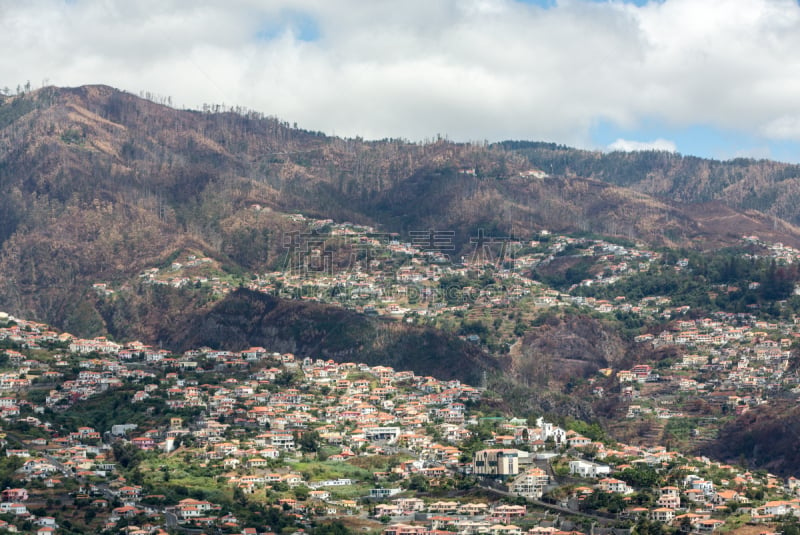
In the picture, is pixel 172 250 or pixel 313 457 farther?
pixel 172 250

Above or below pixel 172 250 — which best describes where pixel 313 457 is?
below

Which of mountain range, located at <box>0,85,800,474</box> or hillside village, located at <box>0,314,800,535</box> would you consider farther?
mountain range, located at <box>0,85,800,474</box>

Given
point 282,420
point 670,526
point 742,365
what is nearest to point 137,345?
point 282,420

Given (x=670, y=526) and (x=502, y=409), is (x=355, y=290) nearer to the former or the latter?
(x=502, y=409)

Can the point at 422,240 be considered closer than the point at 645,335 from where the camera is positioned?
No

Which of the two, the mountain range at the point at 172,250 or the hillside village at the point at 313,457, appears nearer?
the hillside village at the point at 313,457

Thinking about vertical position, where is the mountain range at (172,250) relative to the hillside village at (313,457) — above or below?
above

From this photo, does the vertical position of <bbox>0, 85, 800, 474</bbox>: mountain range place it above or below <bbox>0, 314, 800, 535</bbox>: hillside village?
above

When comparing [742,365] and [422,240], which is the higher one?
[422,240]
